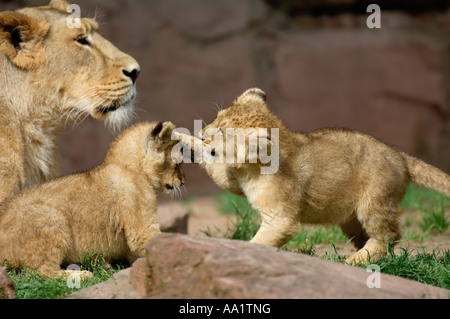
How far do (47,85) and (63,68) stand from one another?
19cm

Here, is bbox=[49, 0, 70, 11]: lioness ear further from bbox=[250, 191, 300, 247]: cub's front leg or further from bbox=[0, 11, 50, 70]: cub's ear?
bbox=[250, 191, 300, 247]: cub's front leg

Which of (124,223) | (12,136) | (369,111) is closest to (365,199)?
(124,223)

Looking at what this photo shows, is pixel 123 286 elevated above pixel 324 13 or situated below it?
below

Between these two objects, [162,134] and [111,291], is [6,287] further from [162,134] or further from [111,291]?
[162,134]

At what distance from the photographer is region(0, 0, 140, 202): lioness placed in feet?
16.7

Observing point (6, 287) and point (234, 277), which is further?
point (6, 287)

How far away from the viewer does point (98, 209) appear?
4.74 metres

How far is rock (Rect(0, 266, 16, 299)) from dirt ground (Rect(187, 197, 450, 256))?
2368 millimetres

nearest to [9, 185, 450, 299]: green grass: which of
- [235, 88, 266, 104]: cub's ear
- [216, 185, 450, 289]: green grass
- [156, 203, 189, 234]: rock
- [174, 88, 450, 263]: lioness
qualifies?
[216, 185, 450, 289]: green grass

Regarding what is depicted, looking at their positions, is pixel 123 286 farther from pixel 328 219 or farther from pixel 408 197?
pixel 408 197

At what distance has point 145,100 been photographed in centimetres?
958

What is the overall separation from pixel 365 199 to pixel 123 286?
6.53ft

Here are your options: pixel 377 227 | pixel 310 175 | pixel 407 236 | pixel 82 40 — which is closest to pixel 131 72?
pixel 82 40

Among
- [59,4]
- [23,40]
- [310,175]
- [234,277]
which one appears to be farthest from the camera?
[59,4]
